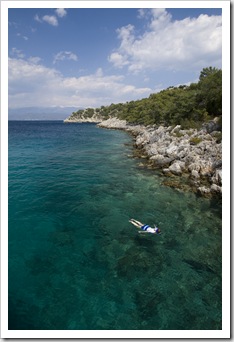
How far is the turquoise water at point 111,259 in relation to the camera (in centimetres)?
878

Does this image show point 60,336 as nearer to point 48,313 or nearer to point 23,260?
point 48,313

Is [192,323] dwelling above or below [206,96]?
below

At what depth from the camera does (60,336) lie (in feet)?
19.2

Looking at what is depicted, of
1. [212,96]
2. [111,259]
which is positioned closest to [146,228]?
[111,259]

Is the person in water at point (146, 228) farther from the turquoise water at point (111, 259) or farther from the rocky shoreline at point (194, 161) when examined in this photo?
the rocky shoreline at point (194, 161)

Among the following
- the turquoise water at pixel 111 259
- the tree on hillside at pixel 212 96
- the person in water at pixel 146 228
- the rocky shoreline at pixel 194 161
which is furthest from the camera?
the tree on hillside at pixel 212 96

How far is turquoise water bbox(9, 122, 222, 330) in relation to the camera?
878cm

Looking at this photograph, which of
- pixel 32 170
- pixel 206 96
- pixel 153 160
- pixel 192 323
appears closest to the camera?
pixel 192 323

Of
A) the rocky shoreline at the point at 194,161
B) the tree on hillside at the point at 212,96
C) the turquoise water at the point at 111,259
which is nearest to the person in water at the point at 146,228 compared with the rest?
the turquoise water at the point at 111,259

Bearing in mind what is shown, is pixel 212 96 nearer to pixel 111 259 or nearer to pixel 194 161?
pixel 194 161

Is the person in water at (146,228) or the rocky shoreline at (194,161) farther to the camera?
the rocky shoreline at (194,161)

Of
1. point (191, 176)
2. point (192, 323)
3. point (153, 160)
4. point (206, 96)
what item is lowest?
point (192, 323)
